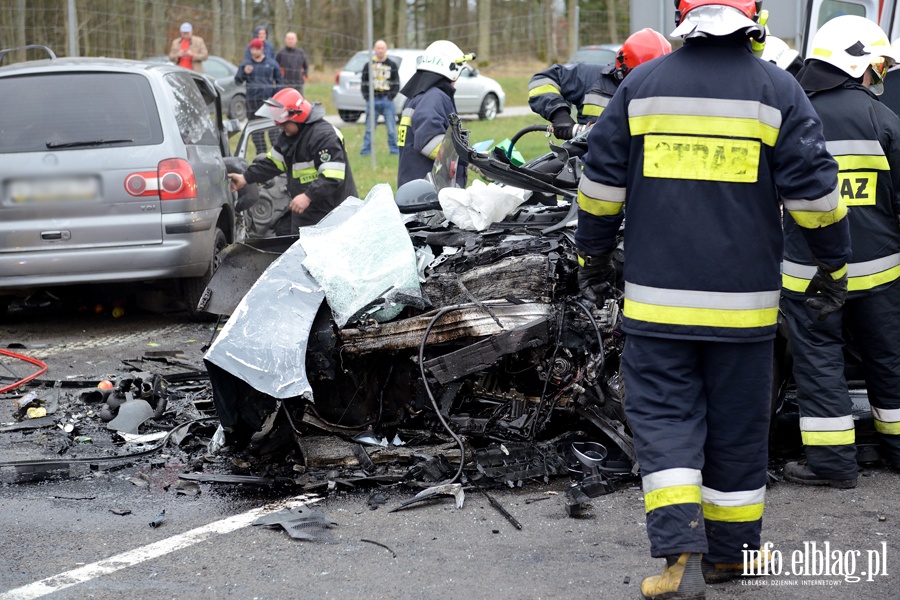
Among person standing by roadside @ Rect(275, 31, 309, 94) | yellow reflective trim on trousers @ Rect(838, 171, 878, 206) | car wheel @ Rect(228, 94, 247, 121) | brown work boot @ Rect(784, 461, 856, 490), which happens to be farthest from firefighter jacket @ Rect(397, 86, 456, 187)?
car wheel @ Rect(228, 94, 247, 121)

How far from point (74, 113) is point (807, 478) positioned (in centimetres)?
527

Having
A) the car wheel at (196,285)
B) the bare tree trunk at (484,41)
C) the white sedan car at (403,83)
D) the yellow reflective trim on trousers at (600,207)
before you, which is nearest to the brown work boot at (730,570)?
the yellow reflective trim on trousers at (600,207)

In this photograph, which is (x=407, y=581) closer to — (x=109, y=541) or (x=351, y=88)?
(x=109, y=541)

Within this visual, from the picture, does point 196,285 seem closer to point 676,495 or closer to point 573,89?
point 573,89

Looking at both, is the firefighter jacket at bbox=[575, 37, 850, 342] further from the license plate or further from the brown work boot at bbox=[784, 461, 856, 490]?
the license plate

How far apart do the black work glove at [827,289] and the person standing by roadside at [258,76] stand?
45.0 ft

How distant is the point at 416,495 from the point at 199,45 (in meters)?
14.1

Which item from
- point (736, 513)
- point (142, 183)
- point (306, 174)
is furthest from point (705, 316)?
point (306, 174)

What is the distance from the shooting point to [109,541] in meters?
3.82

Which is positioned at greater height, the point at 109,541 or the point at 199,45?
the point at 199,45

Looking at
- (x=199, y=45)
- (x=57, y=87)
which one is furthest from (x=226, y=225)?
(x=199, y=45)

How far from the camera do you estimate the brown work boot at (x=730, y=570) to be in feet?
11.1

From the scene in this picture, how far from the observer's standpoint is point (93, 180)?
6852 mm

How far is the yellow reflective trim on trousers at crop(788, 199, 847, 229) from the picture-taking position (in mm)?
3240
